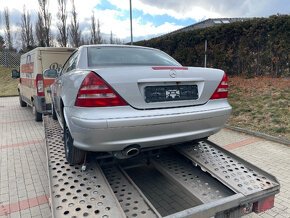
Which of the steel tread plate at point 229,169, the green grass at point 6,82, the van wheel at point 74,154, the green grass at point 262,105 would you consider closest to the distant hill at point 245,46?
the green grass at point 262,105

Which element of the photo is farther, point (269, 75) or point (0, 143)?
point (269, 75)

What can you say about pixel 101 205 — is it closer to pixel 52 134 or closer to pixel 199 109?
pixel 199 109

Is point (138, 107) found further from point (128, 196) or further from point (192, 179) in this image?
point (192, 179)

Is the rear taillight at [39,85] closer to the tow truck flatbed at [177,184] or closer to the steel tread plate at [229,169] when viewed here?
the tow truck flatbed at [177,184]

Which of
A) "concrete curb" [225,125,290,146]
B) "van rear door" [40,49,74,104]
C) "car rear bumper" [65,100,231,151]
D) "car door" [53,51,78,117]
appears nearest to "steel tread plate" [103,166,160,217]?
"car rear bumper" [65,100,231,151]

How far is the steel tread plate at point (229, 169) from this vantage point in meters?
2.32

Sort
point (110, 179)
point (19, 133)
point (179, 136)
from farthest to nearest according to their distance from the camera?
point (19, 133) < point (110, 179) < point (179, 136)

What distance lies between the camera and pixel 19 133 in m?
6.07

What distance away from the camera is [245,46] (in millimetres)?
9672

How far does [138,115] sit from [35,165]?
9.16 feet

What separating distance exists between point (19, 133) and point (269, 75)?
931 cm

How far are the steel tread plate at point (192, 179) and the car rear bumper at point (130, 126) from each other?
562 millimetres

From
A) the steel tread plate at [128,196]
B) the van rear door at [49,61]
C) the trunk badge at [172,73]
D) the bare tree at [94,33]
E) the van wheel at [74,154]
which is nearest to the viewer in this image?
the steel tread plate at [128,196]

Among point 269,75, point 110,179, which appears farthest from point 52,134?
point 269,75
